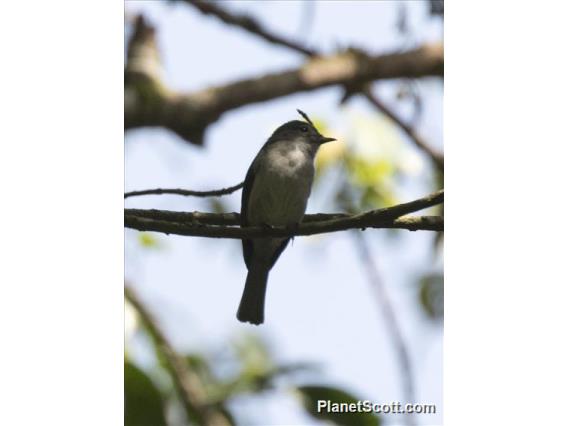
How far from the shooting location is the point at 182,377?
4.77 m

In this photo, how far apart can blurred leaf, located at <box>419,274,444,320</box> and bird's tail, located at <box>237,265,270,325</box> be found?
0.85m

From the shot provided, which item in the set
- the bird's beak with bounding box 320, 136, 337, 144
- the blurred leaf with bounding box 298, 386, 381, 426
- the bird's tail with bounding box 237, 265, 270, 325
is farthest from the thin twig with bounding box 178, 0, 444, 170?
the blurred leaf with bounding box 298, 386, 381, 426

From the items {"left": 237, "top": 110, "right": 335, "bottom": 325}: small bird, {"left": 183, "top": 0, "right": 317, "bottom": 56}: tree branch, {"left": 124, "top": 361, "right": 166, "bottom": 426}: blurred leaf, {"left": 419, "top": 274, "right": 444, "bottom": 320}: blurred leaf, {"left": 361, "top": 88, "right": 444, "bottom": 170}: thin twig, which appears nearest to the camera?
{"left": 124, "top": 361, "right": 166, "bottom": 426}: blurred leaf

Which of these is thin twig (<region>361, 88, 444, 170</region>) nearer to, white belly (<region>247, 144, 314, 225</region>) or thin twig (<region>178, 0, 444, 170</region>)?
thin twig (<region>178, 0, 444, 170</region>)

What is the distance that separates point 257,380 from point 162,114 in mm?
1751

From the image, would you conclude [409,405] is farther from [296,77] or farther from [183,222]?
[296,77]

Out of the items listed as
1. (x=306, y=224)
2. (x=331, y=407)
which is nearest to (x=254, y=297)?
(x=331, y=407)

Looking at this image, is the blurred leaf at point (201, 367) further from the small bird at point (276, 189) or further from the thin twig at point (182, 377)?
the small bird at point (276, 189)

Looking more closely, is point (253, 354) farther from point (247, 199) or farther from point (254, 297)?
point (247, 199)

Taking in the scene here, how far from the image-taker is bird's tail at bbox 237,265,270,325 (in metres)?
5.11

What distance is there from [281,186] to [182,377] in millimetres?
1252

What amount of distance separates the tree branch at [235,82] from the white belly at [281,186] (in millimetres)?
414

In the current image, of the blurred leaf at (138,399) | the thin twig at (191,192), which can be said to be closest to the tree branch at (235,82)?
the thin twig at (191,192)

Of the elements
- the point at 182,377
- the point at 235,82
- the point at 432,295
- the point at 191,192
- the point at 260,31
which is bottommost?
the point at 182,377
